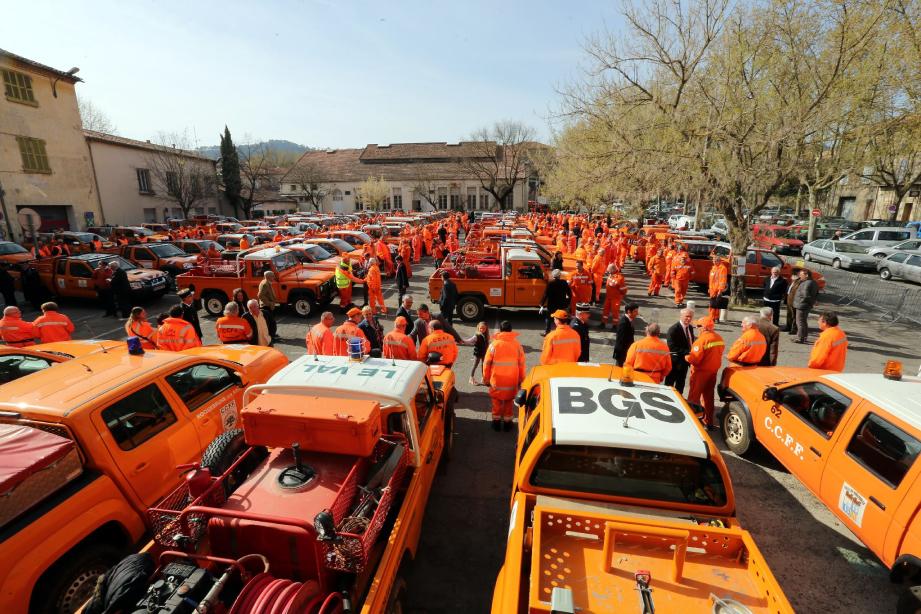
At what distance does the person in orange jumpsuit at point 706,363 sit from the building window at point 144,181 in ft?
137

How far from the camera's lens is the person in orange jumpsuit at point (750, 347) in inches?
244

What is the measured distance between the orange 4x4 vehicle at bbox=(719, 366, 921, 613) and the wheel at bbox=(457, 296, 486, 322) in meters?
6.97

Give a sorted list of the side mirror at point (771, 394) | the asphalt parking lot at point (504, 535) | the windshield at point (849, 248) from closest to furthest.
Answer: the asphalt parking lot at point (504, 535), the side mirror at point (771, 394), the windshield at point (849, 248)

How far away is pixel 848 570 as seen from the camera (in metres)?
4.11

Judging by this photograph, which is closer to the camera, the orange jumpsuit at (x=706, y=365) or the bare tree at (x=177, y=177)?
the orange jumpsuit at (x=706, y=365)

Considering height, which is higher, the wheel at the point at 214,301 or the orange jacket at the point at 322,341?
the orange jacket at the point at 322,341

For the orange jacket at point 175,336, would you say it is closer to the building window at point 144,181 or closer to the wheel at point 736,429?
the wheel at point 736,429

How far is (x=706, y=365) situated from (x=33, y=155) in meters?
36.1

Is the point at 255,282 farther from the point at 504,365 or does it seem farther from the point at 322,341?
the point at 504,365

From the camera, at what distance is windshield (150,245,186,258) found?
1676 cm

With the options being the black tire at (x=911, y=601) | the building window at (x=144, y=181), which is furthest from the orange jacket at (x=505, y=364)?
the building window at (x=144, y=181)

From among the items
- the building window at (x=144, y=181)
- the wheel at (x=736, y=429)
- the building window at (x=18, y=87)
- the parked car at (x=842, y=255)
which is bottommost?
Answer: the wheel at (x=736, y=429)

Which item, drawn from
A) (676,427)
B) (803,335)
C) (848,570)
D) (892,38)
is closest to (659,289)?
(803,335)

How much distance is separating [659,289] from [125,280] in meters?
16.4
